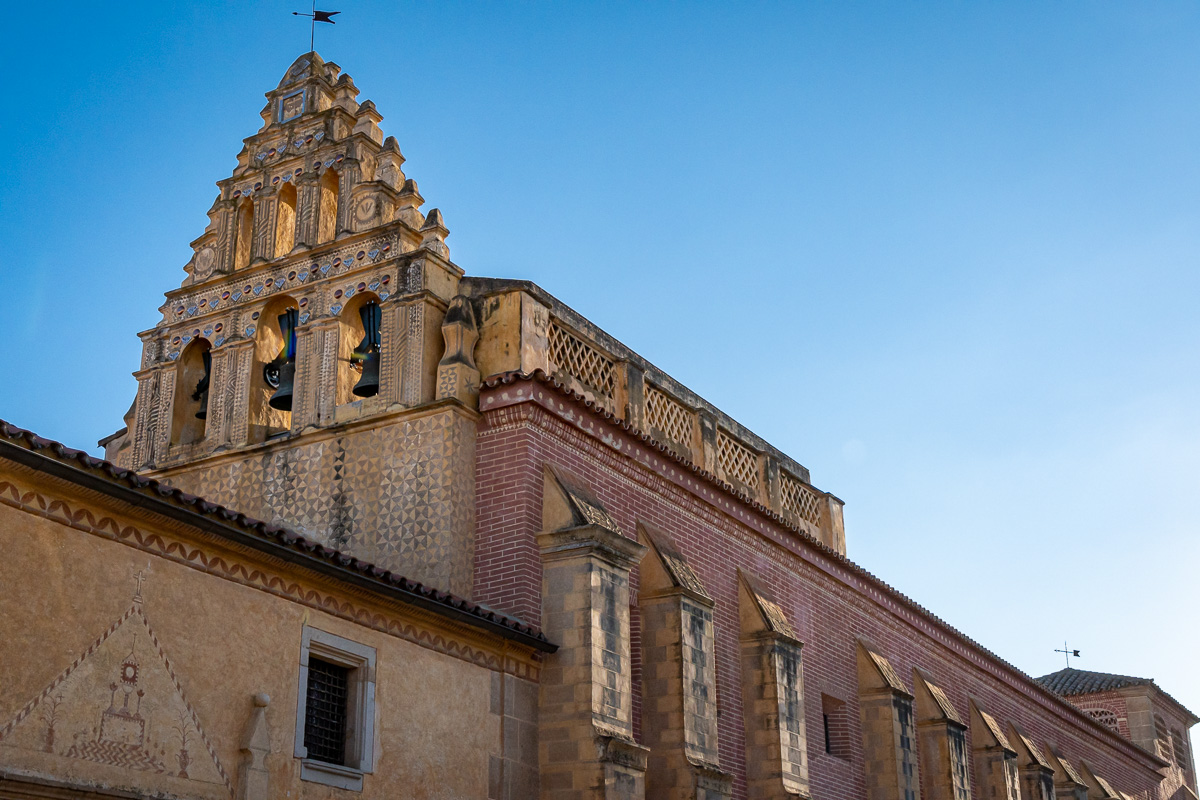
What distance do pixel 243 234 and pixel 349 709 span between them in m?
9.33

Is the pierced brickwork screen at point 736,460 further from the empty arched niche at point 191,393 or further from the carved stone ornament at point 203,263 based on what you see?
the carved stone ornament at point 203,263

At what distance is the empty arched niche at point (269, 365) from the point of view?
18.3m

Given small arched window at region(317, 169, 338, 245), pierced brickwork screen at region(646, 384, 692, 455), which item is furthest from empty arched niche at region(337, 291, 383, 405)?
pierced brickwork screen at region(646, 384, 692, 455)

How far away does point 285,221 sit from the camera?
1950 centimetres

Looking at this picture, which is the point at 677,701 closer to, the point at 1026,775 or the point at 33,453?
the point at 33,453

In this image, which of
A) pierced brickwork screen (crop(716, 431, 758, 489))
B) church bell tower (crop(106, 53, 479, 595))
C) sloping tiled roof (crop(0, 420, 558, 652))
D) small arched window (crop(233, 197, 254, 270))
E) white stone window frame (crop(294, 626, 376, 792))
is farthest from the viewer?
pierced brickwork screen (crop(716, 431, 758, 489))

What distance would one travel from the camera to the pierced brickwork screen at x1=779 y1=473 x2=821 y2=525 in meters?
22.6

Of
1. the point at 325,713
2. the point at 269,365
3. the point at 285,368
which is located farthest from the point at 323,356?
the point at 325,713

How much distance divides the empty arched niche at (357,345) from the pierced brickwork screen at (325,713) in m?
5.56

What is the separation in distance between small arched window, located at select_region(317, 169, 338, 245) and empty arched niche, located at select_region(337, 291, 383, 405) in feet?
4.02

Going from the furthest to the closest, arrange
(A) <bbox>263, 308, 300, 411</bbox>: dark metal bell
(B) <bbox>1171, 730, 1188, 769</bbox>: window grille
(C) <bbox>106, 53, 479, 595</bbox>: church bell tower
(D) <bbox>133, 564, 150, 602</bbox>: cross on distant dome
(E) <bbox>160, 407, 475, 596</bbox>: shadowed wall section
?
(B) <bbox>1171, 730, 1188, 769</bbox>: window grille, (A) <bbox>263, 308, 300, 411</bbox>: dark metal bell, (C) <bbox>106, 53, 479, 595</bbox>: church bell tower, (E) <bbox>160, 407, 475, 596</bbox>: shadowed wall section, (D) <bbox>133, 564, 150, 602</bbox>: cross on distant dome

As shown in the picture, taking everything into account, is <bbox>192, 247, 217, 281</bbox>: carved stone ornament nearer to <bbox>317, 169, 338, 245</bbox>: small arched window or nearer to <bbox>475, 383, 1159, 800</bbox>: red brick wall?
<bbox>317, 169, 338, 245</bbox>: small arched window

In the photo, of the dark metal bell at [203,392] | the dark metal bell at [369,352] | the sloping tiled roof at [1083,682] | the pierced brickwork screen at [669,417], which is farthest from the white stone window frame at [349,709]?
the sloping tiled roof at [1083,682]

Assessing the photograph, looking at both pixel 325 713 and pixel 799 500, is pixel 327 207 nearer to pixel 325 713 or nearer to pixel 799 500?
pixel 325 713
